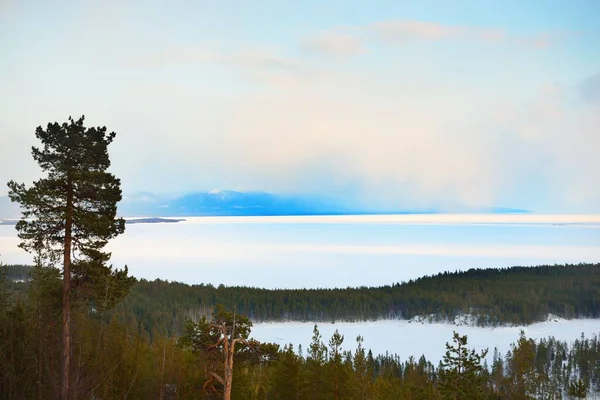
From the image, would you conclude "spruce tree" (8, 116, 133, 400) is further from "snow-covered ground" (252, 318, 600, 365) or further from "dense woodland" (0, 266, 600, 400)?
"snow-covered ground" (252, 318, 600, 365)

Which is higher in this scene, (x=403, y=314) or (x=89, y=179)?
(x=89, y=179)

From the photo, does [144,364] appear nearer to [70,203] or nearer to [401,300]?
[70,203]

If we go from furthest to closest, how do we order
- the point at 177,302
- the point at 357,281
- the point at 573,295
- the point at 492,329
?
the point at 357,281 → the point at 573,295 → the point at 492,329 → the point at 177,302

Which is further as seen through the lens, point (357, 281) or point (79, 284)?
point (357, 281)

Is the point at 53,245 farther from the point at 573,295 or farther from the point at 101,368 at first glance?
the point at 573,295

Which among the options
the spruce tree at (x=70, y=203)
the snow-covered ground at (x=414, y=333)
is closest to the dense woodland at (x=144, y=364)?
the spruce tree at (x=70, y=203)

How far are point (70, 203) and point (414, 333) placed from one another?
11430 centimetres

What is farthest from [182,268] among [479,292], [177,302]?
[479,292]

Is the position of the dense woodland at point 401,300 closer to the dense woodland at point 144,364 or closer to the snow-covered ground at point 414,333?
the snow-covered ground at point 414,333

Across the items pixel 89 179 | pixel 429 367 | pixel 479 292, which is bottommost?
pixel 429 367

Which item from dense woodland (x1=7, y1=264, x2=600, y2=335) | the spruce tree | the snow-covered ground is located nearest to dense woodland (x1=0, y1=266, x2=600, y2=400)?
the spruce tree

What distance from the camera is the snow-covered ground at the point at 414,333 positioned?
108 meters

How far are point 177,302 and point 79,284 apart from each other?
333ft

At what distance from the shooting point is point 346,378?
25.2 m
